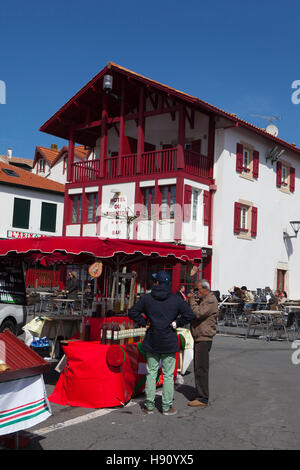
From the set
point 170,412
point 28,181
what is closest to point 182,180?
point 28,181

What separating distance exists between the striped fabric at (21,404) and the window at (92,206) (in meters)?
21.3

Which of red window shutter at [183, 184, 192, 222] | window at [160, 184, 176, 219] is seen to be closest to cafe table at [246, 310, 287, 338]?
red window shutter at [183, 184, 192, 222]

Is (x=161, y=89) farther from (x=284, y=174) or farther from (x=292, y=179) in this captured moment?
(x=292, y=179)

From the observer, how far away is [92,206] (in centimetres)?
2631

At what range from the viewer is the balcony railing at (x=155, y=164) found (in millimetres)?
23438

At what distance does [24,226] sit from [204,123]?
1468 cm

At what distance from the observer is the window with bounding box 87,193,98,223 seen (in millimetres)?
26094

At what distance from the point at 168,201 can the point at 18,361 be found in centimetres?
1862

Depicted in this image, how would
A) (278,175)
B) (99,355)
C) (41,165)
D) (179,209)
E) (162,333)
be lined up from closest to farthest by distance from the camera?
1. (162,333)
2. (99,355)
3. (179,209)
4. (278,175)
5. (41,165)

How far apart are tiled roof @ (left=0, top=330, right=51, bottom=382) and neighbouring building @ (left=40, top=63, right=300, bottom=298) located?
1660cm

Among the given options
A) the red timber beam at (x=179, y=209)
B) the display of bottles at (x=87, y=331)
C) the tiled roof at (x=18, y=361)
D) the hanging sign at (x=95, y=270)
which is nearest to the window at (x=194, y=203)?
the red timber beam at (x=179, y=209)

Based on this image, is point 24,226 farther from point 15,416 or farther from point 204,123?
point 15,416

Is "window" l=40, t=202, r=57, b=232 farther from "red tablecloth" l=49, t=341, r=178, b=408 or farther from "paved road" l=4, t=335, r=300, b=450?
"red tablecloth" l=49, t=341, r=178, b=408

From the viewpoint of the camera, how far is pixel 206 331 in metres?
7.30
